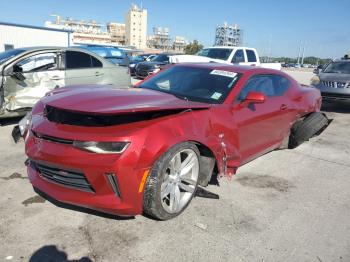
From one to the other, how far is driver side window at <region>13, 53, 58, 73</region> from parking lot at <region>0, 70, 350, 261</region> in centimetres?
267

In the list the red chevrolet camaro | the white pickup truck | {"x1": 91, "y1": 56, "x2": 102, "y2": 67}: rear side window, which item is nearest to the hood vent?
the red chevrolet camaro

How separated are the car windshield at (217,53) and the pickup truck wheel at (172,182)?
1061 cm

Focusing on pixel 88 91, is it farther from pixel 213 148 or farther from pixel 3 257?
pixel 3 257

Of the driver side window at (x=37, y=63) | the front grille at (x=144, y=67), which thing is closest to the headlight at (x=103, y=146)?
the driver side window at (x=37, y=63)

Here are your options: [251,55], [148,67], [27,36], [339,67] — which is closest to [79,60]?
[339,67]

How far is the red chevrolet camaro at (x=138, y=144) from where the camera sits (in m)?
2.71

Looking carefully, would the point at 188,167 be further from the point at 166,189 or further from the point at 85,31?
the point at 85,31

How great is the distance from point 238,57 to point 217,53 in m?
0.87

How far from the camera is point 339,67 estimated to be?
10.8 meters

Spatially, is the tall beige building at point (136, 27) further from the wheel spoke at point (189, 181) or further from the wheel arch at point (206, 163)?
the wheel spoke at point (189, 181)

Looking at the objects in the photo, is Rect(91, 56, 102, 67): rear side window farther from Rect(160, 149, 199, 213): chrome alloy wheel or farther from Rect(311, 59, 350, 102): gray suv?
Rect(311, 59, 350, 102): gray suv

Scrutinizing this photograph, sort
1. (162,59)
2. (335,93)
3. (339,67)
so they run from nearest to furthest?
(335,93) < (339,67) < (162,59)

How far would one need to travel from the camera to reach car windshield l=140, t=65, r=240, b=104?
395 cm

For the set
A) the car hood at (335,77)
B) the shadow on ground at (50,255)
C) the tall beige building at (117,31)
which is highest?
the tall beige building at (117,31)
